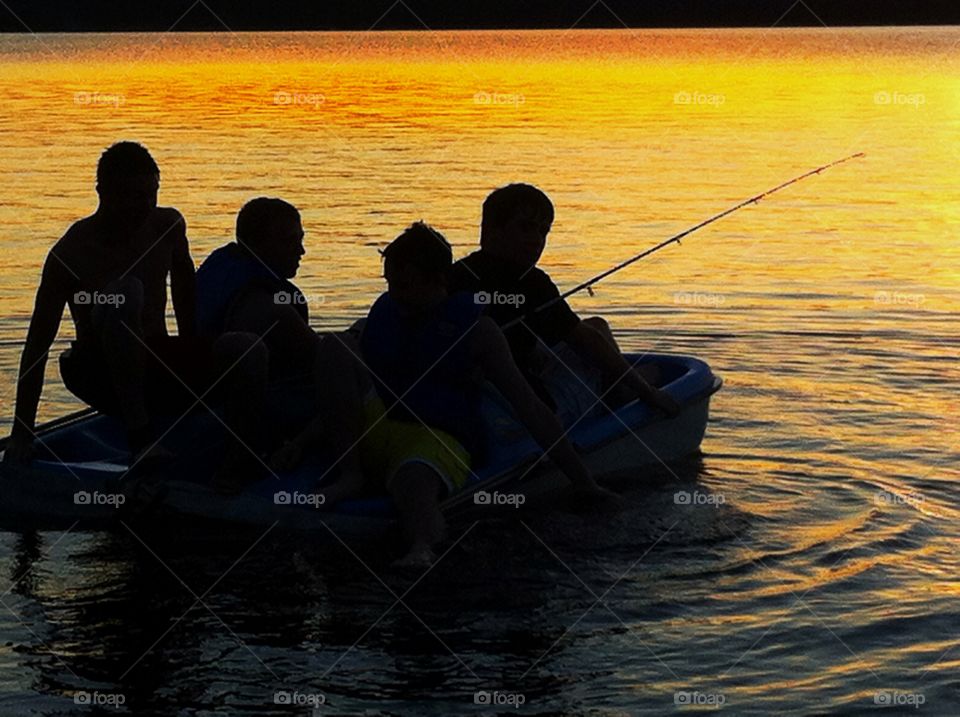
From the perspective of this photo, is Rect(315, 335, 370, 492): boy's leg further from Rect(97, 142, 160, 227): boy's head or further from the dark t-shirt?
Rect(97, 142, 160, 227): boy's head

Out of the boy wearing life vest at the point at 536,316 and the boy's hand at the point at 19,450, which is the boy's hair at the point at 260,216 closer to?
the boy wearing life vest at the point at 536,316

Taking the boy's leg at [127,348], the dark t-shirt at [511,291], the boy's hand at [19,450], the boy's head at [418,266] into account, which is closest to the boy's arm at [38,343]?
the boy's hand at [19,450]

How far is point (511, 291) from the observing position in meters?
7.01

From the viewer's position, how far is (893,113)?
998 inches

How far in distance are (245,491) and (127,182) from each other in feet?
4.35

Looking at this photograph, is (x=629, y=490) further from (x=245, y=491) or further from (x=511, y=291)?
(x=245, y=491)

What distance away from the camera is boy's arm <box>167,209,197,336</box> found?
22.9ft

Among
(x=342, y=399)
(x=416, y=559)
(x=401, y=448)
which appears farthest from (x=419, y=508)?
(x=342, y=399)

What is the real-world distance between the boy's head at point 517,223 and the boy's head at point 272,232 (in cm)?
81

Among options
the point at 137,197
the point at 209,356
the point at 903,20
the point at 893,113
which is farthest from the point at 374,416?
the point at 903,20

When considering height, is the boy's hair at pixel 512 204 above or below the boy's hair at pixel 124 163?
below

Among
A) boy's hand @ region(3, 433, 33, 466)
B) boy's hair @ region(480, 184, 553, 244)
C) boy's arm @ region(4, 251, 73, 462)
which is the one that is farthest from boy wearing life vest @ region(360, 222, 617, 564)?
boy's hand @ region(3, 433, 33, 466)

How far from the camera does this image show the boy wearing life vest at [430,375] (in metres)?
6.29

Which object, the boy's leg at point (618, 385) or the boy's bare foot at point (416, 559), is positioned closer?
the boy's bare foot at point (416, 559)
